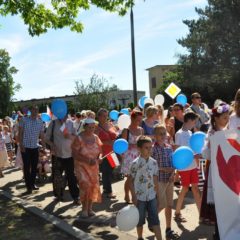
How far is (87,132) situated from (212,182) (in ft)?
8.73

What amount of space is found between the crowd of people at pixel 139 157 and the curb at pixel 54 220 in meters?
0.52

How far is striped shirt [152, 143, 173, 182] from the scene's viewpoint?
589 cm

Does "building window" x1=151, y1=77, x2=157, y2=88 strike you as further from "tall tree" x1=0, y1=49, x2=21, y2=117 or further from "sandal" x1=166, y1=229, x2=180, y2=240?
"sandal" x1=166, y1=229, x2=180, y2=240

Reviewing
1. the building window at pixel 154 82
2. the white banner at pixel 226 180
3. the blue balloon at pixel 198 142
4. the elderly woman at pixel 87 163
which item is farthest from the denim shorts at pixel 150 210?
the building window at pixel 154 82

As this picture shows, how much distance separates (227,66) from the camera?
3762 cm

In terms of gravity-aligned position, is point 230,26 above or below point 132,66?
above

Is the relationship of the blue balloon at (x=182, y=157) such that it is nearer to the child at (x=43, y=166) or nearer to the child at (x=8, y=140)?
the child at (x=43, y=166)

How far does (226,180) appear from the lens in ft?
16.0

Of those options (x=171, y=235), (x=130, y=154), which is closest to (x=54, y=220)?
(x=130, y=154)

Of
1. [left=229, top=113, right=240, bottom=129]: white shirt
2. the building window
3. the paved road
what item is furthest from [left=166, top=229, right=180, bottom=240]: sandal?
the building window

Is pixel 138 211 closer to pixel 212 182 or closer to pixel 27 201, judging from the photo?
pixel 212 182

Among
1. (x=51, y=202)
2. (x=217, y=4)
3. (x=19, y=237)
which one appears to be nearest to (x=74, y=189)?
(x=51, y=202)

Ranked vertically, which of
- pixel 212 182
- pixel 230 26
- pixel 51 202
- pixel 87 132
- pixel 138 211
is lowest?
pixel 51 202

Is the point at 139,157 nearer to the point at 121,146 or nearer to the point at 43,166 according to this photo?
the point at 121,146
